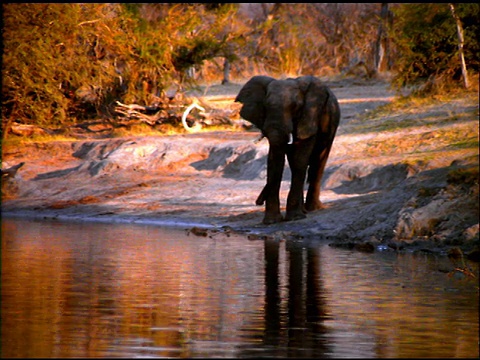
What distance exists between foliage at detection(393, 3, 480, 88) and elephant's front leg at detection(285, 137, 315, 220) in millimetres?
11740

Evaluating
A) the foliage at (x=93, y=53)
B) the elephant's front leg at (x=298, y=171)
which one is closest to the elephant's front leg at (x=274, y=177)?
the elephant's front leg at (x=298, y=171)

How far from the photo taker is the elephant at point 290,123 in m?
17.9

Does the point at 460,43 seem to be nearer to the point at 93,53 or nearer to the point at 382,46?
the point at 93,53

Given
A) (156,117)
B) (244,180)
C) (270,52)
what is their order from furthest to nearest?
(270,52)
(156,117)
(244,180)

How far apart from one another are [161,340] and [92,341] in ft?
1.58

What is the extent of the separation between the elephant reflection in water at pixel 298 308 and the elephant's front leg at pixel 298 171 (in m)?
3.63

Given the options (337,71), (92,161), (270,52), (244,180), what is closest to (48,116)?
(92,161)

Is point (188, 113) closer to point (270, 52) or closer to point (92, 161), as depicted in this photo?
point (92, 161)

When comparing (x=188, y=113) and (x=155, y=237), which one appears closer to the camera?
(x=155, y=237)

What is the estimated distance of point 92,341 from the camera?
7.71 metres

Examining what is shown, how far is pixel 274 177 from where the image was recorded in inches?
722

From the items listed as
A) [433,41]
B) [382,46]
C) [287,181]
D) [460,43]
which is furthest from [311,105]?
[382,46]

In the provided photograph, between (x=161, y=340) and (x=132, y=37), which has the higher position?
(x=132, y=37)

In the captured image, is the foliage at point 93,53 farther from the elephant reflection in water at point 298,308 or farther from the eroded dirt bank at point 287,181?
the elephant reflection in water at point 298,308
